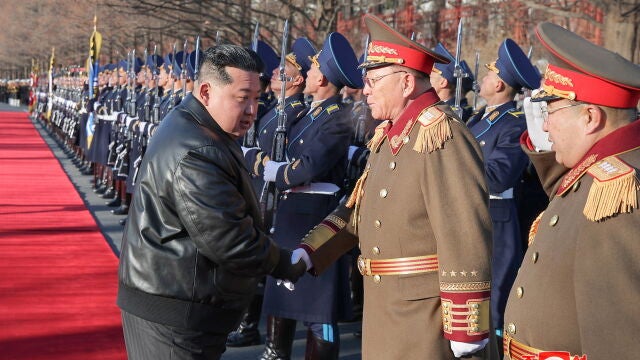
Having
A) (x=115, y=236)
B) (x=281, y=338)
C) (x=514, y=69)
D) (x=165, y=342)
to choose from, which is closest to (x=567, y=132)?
(x=165, y=342)

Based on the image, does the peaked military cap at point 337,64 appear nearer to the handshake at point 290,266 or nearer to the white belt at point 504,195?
the white belt at point 504,195

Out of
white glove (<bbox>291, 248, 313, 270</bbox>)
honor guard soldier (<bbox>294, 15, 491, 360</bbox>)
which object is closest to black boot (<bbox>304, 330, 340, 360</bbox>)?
white glove (<bbox>291, 248, 313, 270</bbox>)

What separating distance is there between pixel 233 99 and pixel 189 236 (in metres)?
0.52

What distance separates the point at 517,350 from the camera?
274cm

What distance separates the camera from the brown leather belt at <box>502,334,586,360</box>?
2.67 metres

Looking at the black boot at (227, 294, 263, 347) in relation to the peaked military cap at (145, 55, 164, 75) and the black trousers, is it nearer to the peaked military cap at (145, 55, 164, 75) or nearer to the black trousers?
the black trousers

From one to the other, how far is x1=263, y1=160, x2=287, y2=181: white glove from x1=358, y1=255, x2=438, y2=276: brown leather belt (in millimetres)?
2175

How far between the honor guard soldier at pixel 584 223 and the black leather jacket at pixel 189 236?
→ 3.18 feet

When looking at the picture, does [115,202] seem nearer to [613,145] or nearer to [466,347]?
[466,347]

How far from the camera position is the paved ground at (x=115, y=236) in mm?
6180

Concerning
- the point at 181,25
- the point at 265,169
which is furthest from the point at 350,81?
the point at 181,25

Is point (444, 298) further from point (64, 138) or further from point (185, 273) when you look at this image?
point (64, 138)

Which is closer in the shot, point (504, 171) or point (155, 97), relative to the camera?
point (504, 171)

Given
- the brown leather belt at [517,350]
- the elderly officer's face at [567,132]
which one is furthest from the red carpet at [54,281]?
the elderly officer's face at [567,132]
